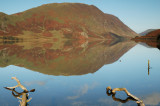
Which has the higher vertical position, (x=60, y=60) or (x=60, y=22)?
(x=60, y=22)

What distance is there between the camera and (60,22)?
143125 millimetres

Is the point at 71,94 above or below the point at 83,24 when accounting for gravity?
below

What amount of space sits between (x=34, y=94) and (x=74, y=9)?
15477 centimetres

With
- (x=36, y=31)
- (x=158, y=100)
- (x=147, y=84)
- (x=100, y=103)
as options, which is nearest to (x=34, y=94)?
(x=100, y=103)

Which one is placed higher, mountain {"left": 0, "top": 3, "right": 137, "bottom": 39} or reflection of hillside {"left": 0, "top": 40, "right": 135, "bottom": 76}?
mountain {"left": 0, "top": 3, "right": 137, "bottom": 39}

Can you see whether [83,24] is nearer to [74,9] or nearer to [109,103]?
[74,9]

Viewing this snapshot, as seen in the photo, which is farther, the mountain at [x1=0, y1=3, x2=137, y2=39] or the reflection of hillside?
the mountain at [x1=0, y1=3, x2=137, y2=39]

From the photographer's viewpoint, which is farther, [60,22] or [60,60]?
[60,22]

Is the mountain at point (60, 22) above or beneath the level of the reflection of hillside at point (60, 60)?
above

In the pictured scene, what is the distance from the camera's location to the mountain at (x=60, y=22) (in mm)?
126338

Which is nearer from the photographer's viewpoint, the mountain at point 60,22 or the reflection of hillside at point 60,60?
the reflection of hillside at point 60,60

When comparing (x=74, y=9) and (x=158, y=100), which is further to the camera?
(x=74, y=9)

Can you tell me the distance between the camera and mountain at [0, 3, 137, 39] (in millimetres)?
126338

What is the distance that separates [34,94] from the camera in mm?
9742
